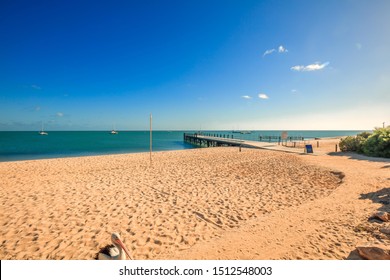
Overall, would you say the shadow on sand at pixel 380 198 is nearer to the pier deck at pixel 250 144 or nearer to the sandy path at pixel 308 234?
the sandy path at pixel 308 234

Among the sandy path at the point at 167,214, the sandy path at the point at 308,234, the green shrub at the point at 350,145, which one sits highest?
the green shrub at the point at 350,145

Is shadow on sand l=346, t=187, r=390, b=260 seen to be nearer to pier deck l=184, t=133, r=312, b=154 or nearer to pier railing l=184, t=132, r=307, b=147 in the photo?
pier deck l=184, t=133, r=312, b=154

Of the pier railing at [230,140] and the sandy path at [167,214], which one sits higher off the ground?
the pier railing at [230,140]

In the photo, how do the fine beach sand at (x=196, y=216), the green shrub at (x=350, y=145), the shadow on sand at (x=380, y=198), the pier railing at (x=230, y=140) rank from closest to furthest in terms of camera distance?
the fine beach sand at (x=196, y=216) → the shadow on sand at (x=380, y=198) → the green shrub at (x=350, y=145) → the pier railing at (x=230, y=140)

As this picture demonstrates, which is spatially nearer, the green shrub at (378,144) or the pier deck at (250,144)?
the green shrub at (378,144)

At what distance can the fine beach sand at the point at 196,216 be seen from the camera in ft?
12.8

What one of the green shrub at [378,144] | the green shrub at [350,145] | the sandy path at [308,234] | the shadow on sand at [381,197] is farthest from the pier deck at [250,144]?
the sandy path at [308,234]

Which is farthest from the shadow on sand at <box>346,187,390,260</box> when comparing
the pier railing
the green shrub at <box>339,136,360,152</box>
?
the pier railing

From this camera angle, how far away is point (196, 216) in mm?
5520

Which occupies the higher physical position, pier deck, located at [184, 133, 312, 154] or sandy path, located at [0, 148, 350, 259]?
pier deck, located at [184, 133, 312, 154]

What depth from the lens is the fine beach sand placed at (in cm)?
390

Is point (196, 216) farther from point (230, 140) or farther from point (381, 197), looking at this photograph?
point (230, 140)

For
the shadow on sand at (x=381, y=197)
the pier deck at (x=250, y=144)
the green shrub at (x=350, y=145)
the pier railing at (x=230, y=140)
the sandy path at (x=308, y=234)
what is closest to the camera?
the sandy path at (x=308, y=234)

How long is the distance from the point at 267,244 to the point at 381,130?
61.8ft
